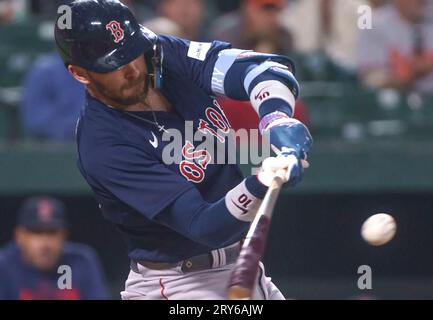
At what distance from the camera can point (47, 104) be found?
7.10m

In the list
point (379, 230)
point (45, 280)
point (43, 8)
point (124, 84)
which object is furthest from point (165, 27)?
point (379, 230)

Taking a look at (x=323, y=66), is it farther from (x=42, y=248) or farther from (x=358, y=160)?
(x=42, y=248)

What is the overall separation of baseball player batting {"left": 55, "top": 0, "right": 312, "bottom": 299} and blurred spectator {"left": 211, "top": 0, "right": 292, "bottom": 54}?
318 cm

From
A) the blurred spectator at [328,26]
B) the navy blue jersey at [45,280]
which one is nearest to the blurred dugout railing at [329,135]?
the blurred spectator at [328,26]

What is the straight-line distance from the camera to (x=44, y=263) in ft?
21.1

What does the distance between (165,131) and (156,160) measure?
0.11 meters

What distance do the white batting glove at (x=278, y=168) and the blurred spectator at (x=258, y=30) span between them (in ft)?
12.3

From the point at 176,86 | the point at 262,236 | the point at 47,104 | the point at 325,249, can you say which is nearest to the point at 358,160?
the point at 325,249

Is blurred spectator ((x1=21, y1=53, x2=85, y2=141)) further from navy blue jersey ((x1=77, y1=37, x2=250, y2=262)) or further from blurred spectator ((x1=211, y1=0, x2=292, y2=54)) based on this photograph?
navy blue jersey ((x1=77, y1=37, x2=250, y2=262))

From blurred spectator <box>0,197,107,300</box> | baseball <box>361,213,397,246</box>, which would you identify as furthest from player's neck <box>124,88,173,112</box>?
blurred spectator <box>0,197,107,300</box>

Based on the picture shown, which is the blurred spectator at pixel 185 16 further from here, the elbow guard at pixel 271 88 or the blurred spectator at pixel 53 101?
the elbow guard at pixel 271 88

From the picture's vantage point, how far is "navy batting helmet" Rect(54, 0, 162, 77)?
12.5ft

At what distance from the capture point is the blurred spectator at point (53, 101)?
709cm

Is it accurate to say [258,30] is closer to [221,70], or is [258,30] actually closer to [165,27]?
[165,27]
